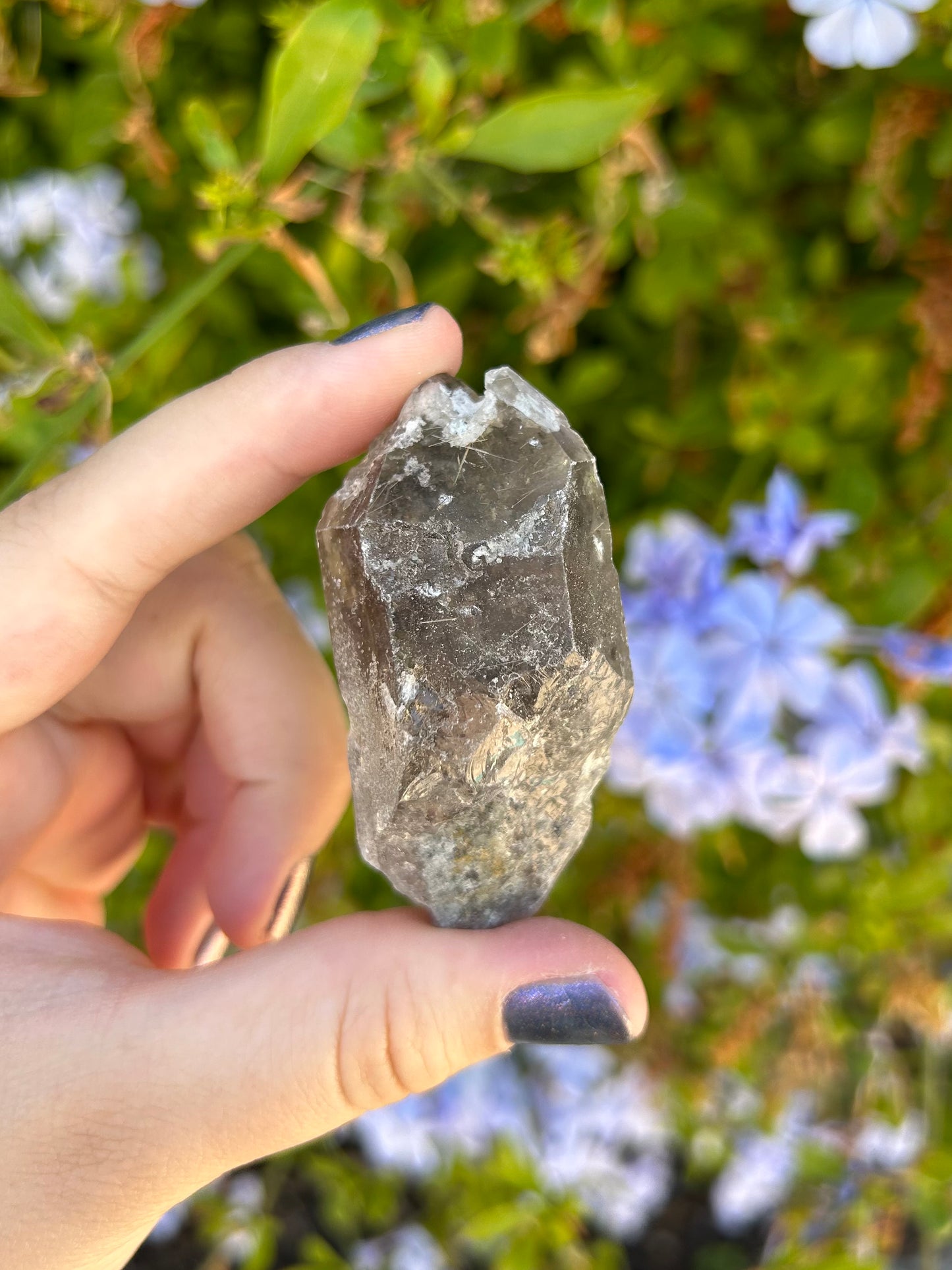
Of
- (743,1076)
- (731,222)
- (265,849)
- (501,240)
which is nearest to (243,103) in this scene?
(501,240)

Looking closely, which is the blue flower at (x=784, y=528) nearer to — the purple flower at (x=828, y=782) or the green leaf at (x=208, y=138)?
the purple flower at (x=828, y=782)

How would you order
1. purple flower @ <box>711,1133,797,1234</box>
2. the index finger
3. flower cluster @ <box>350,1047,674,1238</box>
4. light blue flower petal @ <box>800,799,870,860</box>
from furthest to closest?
purple flower @ <box>711,1133,797,1234</box>, flower cluster @ <box>350,1047,674,1238</box>, light blue flower petal @ <box>800,799,870,860</box>, the index finger

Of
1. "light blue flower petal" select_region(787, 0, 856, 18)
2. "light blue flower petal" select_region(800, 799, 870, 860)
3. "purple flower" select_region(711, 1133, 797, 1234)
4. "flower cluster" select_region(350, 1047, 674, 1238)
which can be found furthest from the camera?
"purple flower" select_region(711, 1133, 797, 1234)

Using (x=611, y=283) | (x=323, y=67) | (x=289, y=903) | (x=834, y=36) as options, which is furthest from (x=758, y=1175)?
(x=323, y=67)

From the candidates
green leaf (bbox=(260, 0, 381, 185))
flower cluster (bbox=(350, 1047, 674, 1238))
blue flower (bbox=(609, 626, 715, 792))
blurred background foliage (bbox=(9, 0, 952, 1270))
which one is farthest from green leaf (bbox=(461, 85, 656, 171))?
flower cluster (bbox=(350, 1047, 674, 1238))

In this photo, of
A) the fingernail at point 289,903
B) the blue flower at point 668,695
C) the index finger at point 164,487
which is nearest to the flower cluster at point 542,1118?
the fingernail at point 289,903

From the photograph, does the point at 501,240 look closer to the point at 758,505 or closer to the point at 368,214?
the point at 368,214

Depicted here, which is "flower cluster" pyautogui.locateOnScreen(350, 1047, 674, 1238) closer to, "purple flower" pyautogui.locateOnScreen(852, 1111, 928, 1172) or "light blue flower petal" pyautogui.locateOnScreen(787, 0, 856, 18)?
"purple flower" pyautogui.locateOnScreen(852, 1111, 928, 1172)
